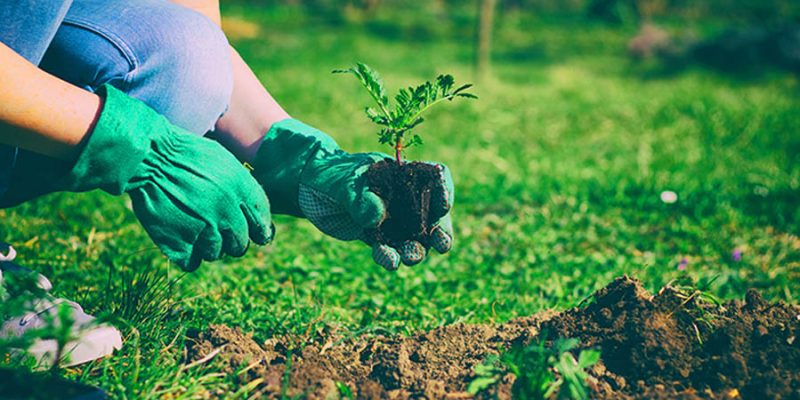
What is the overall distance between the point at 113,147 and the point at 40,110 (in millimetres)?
167

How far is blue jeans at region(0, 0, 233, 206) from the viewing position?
6.18ft

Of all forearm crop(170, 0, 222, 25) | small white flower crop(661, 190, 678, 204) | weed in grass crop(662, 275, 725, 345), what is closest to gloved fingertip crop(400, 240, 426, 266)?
weed in grass crop(662, 275, 725, 345)

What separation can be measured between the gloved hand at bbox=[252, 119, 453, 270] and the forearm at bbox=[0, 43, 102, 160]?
1.79 feet

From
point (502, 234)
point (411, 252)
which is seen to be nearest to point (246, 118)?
point (411, 252)

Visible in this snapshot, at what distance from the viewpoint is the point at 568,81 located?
28.8ft

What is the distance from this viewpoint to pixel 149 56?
202cm

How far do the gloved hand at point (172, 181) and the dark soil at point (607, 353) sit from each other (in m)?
0.25

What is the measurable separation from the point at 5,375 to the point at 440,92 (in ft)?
3.83

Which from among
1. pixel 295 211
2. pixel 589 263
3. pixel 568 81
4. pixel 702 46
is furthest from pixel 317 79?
pixel 295 211

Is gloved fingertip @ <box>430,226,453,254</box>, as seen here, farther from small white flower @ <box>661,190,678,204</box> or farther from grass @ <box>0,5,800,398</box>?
small white flower @ <box>661,190,678,204</box>

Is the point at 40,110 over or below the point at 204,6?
below

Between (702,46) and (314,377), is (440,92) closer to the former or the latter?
(314,377)

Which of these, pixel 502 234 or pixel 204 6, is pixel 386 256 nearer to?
pixel 204 6

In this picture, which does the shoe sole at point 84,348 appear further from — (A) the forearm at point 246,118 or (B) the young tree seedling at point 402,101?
Result: (B) the young tree seedling at point 402,101
